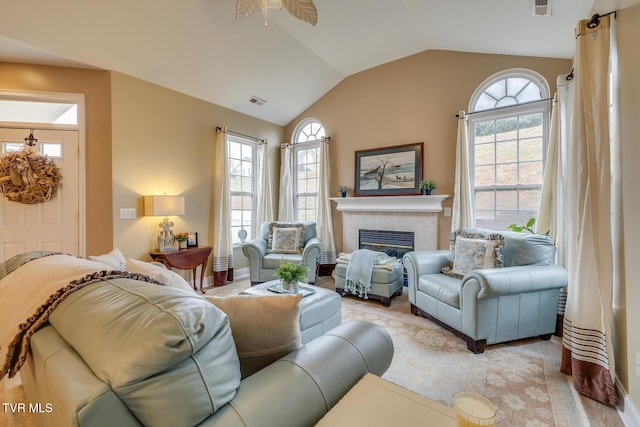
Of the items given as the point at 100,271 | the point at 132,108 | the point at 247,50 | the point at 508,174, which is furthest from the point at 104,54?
the point at 508,174

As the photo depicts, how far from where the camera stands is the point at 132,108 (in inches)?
140

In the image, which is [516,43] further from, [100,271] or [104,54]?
[104,54]

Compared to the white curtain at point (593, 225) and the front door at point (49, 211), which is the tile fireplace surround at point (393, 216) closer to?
the white curtain at point (593, 225)

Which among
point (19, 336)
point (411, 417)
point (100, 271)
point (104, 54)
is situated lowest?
point (411, 417)

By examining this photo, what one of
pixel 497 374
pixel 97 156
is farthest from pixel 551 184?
pixel 97 156

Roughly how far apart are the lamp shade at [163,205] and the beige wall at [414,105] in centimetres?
244

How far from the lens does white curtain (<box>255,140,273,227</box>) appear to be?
5199 mm

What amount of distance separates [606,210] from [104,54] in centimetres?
460

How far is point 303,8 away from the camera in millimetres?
2107

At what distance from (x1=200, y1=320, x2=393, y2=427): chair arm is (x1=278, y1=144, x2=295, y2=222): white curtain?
14.0ft

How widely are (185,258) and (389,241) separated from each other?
9.45 feet

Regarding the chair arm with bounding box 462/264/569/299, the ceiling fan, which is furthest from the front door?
the chair arm with bounding box 462/264/569/299

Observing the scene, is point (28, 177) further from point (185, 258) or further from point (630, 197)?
point (630, 197)

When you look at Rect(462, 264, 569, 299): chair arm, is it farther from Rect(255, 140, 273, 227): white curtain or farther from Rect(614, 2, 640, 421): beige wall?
Rect(255, 140, 273, 227): white curtain
